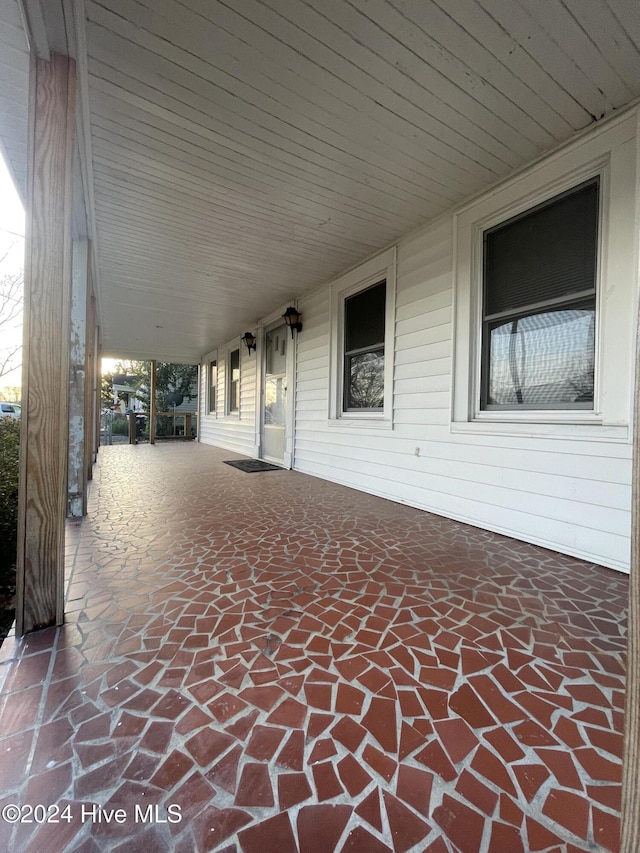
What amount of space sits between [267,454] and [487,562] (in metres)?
4.91

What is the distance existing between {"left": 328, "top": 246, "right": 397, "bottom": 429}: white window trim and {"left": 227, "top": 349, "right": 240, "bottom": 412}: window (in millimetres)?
3884

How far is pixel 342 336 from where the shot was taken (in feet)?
15.1

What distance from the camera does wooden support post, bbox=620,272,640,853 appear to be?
0.42 meters

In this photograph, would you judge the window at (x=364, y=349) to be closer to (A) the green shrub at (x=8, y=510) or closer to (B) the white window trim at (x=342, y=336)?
(B) the white window trim at (x=342, y=336)

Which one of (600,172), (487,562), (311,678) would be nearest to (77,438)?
(311,678)

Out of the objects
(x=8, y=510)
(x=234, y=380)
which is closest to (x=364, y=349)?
(x=8, y=510)

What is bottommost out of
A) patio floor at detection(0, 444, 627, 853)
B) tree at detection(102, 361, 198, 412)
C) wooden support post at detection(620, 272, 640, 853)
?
patio floor at detection(0, 444, 627, 853)

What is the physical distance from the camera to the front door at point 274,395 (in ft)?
Result: 20.2

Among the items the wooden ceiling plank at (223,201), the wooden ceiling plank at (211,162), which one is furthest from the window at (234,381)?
the wooden ceiling plank at (211,162)

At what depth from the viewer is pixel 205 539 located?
2609 millimetres

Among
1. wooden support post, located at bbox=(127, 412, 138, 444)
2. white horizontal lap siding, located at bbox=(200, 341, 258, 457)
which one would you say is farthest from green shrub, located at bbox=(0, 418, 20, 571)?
wooden support post, located at bbox=(127, 412, 138, 444)

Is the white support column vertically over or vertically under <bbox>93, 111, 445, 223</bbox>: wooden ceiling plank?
under

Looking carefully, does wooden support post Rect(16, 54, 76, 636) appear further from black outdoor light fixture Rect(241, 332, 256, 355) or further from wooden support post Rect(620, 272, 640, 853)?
black outdoor light fixture Rect(241, 332, 256, 355)

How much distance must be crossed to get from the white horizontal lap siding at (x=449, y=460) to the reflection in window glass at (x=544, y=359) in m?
0.32
